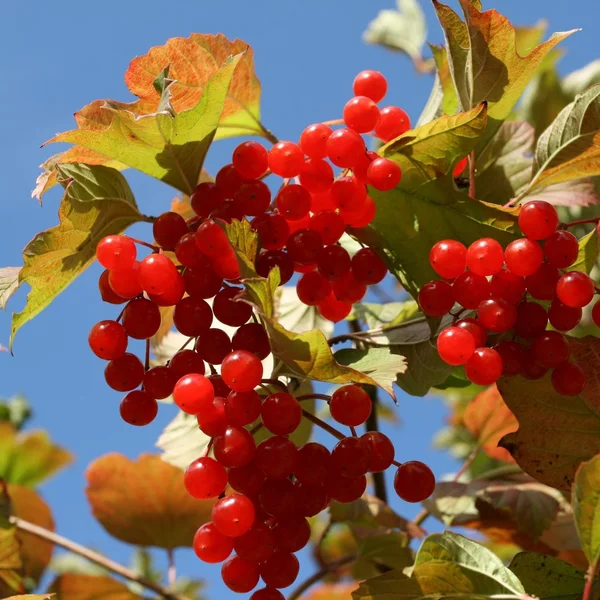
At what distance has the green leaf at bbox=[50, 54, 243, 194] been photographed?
0.95m

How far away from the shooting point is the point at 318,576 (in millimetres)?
1616

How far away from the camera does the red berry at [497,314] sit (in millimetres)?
888

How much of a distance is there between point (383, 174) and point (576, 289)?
0.25 m

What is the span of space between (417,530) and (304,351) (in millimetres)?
796

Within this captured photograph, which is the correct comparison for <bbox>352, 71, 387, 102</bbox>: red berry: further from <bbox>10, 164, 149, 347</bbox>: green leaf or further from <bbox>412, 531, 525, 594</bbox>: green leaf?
<bbox>412, 531, 525, 594</bbox>: green leaf

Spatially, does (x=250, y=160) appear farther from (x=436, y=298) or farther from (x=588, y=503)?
(x=588, y=503)

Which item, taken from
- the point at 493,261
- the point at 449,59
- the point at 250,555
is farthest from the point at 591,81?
the point at 250,555

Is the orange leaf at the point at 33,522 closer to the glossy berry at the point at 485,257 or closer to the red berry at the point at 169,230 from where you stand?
the red berry at the point at 169,230

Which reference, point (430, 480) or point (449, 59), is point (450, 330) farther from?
point (449, 59)

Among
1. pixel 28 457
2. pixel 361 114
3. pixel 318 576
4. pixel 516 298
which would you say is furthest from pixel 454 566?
pixel 28 457

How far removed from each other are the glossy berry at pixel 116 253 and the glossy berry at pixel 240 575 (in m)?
0.34

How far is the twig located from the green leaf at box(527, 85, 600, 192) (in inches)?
34.4

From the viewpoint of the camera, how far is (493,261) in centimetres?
90

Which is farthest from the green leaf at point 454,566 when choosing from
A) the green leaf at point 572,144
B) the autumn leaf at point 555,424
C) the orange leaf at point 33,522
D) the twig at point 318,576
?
the orange leaf at point 33,522
